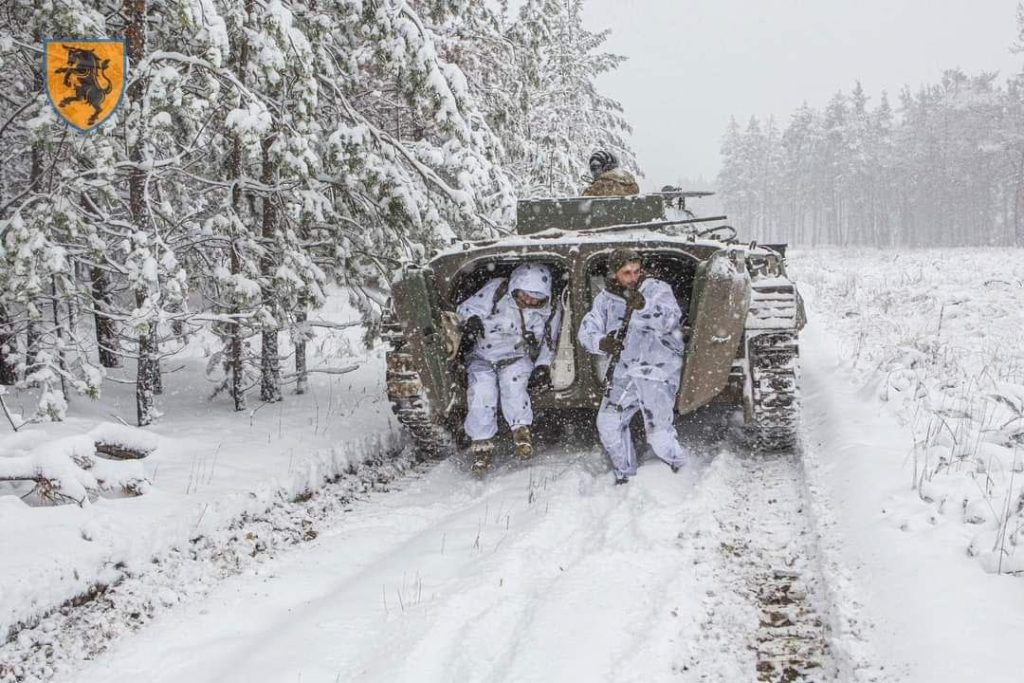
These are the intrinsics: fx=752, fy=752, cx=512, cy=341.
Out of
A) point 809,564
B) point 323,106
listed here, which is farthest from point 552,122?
point 809,564

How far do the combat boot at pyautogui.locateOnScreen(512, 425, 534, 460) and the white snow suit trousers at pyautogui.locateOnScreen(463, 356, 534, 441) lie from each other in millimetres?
52

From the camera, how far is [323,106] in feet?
24.5

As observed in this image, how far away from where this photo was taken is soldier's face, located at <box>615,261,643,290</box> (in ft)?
17.0

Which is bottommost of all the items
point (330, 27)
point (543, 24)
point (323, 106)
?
point (323, 106)

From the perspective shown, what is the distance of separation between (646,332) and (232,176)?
496 cm

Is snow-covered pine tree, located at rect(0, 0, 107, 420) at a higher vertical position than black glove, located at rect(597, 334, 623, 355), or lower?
higher

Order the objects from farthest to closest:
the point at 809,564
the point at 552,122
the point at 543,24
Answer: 1. the point at 552,122
2. the point at 543,24
3. the point at 809,564

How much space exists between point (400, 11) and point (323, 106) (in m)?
1.29

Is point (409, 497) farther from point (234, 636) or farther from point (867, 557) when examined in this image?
point (867, 557)

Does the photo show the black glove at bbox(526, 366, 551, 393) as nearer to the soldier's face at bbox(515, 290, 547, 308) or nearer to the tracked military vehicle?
the tracked military vehicle

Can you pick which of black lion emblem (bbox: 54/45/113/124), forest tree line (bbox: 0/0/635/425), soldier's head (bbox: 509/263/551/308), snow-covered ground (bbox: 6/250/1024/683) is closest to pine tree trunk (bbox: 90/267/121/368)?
forest tree line (bbox: 0/0/635/425)

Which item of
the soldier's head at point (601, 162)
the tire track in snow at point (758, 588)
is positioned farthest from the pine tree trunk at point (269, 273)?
the tire track in snow at point (758, 588)

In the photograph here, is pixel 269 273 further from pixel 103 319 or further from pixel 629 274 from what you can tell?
pixel 629 274

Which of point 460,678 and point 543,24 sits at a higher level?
point 543,24
